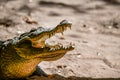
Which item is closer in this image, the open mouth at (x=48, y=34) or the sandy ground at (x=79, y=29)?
the open mouth at (x=48, y=34)

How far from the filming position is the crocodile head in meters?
3.18

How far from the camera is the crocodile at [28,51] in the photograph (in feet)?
10.5

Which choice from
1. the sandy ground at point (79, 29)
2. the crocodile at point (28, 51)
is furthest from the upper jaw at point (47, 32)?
the sandy ground at point (79, 29)

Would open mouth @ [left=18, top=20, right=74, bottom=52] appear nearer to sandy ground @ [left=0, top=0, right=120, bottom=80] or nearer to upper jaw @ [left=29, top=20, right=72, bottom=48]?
upper jaw @ [left=29, top=20, right=72, bottom=48]

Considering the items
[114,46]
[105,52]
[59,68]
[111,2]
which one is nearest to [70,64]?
[59,68]

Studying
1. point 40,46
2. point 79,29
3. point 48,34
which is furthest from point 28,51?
point 79,29

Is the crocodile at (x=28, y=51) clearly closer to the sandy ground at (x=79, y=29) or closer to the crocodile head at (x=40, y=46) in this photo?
the crocodile head at (x=40, y=46)

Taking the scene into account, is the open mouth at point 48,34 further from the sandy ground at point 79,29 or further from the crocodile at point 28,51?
the sandy ground at point 79,29

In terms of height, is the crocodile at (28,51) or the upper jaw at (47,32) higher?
the upper jaw at (47,32)

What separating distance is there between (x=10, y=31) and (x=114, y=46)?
183cm

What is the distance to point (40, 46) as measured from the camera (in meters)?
3.24

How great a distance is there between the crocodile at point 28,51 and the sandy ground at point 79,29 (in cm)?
21

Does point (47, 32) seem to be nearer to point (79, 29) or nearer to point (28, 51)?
point (28, 51)

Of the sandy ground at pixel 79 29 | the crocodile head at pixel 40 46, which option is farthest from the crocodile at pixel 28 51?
the sandy ground at pixel 79 29
